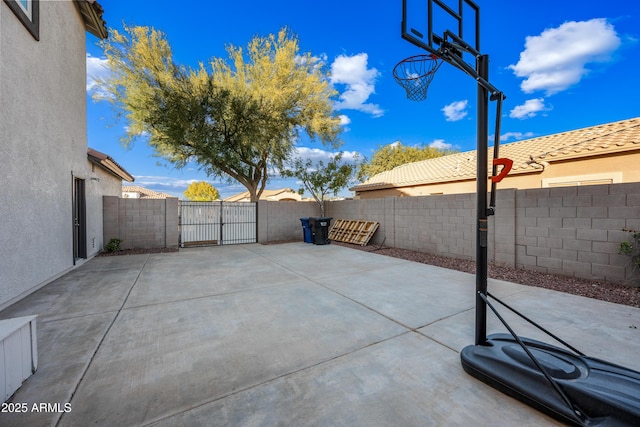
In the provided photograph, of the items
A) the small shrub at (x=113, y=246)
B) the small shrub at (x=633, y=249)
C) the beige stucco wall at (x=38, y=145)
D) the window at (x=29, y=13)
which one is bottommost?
the small shrub at (x=113, y=246)

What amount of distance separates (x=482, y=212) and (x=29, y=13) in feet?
23.0

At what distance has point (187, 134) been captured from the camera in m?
10.8

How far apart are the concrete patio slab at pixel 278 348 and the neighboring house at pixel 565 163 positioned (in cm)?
574

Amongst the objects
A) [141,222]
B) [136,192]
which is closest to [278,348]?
[141,222]

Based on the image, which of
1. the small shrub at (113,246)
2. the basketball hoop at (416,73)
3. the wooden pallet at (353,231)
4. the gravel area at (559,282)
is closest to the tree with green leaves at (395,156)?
the wooden pallet at (353,231)

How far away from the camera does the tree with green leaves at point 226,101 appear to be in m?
10.3

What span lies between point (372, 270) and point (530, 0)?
7.83 metres

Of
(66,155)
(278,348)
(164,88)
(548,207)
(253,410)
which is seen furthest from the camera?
(164,88)

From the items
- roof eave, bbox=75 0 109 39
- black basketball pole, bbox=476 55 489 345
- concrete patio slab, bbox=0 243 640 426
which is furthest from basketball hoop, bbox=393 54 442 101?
roof eave, bbox=75 0 109 39

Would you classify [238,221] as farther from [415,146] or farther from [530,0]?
[415,146]

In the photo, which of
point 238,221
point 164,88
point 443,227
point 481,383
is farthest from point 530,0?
point 164,88

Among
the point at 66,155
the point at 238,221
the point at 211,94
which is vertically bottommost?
the point at 238,221

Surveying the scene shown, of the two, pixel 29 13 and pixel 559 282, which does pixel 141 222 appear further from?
pixel 559 282

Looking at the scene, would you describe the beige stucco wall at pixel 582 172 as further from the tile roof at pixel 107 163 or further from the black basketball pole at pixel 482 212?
the tile roof at pixel 107 163
